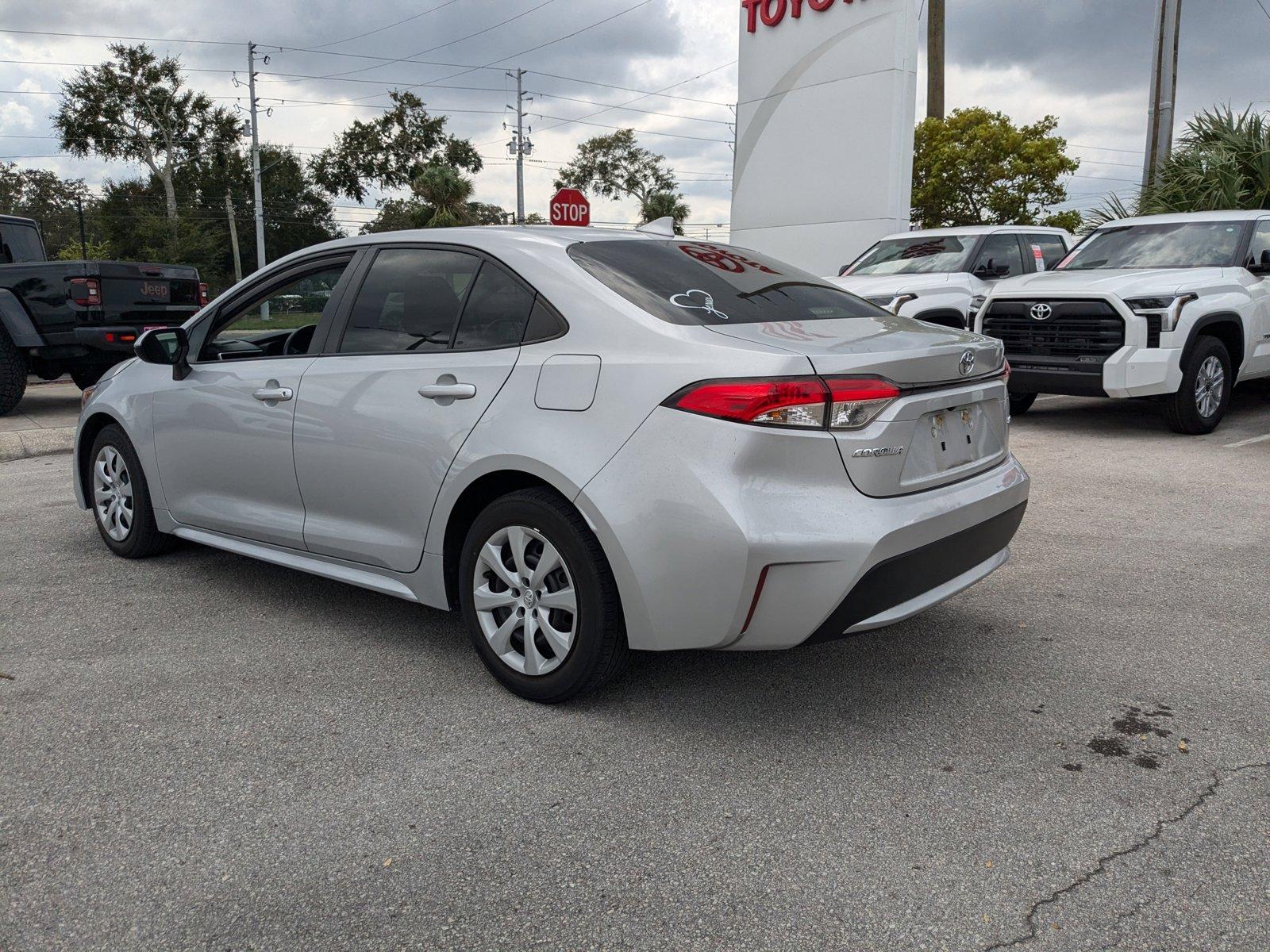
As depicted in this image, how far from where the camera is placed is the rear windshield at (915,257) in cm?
1127

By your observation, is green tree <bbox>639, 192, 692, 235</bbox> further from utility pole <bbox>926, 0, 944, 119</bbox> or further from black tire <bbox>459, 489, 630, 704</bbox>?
black tire <bbox>459, 489, 630, 704</bbox>

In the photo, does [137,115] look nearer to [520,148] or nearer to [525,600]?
[520,148]

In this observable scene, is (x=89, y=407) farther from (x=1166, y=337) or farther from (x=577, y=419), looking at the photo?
(x=1166, y=337)

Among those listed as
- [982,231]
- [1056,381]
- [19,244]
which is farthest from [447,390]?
[19,244]

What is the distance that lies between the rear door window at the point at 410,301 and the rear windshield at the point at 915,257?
322 inches

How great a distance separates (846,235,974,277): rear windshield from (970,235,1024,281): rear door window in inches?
6.5

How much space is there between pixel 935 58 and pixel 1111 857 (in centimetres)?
2741

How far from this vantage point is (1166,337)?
27.3ft

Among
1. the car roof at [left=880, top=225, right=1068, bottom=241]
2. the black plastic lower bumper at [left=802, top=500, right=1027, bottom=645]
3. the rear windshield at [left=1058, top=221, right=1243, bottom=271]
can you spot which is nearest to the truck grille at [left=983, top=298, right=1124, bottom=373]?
the rear windshield at [left=1058, top=221, right=1243, bottom=271]

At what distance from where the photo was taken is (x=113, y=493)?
5.41 metres

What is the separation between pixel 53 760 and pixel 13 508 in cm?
418

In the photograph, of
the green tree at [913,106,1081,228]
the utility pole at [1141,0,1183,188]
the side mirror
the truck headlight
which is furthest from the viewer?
the green tree at [913,106,1081,228]

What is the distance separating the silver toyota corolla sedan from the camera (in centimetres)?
301

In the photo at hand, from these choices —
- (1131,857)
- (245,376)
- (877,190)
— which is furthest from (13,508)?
(877,190)
